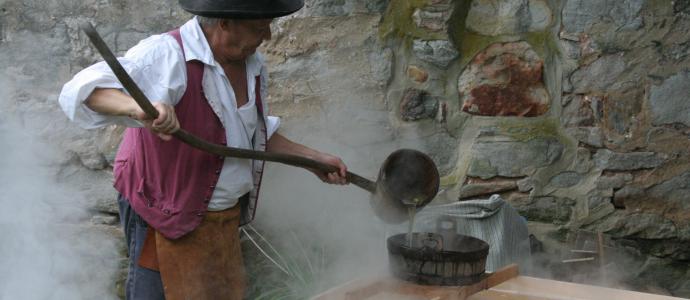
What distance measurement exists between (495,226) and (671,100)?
3.08 feet

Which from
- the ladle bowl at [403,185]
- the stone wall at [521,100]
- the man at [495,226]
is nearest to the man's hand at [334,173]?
the ladle bowl at [403,185]

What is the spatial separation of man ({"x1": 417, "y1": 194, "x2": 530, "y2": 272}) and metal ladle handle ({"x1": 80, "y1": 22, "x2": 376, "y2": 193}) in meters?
0.87

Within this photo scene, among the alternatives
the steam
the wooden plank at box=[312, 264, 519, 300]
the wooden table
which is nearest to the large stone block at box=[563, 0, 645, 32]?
the wooden table

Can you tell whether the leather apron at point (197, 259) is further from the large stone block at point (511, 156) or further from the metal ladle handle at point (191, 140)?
the large stone block at point (511, 156)

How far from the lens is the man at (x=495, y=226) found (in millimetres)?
3926

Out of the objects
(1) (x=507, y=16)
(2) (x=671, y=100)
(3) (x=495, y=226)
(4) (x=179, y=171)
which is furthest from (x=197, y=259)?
(2) (x=671, y=100)

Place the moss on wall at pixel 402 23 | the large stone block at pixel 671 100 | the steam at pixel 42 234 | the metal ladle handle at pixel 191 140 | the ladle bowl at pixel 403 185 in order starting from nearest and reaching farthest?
the metal ladle handle at pixel 191 140 → the ladle bowl at pixel 403 185 → the large stone block at pixel 671 100 → the moss on wall at pixel 402 23 → the steam at pixel 42 234

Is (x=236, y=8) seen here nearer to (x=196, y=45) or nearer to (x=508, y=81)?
(x=196, y=45)

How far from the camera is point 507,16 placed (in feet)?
13.3

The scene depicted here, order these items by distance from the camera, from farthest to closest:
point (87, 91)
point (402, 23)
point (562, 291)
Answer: point (402, 23) < point (562, 291) < point (87, 91)

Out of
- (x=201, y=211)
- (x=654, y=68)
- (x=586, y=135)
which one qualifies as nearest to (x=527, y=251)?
(x=586, y=135)

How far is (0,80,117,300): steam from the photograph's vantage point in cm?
459

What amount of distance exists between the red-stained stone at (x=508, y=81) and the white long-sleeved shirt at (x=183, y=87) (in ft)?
4.11

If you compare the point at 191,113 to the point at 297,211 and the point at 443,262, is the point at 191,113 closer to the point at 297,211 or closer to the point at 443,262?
the point at 443,262
